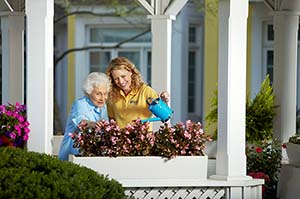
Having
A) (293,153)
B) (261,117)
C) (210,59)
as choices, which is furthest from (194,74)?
(293,153)

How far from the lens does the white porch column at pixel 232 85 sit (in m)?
10.0

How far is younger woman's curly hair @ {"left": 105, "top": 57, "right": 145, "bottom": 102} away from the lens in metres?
10.9

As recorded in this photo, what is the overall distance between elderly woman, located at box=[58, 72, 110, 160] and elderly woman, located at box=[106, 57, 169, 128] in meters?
0.52

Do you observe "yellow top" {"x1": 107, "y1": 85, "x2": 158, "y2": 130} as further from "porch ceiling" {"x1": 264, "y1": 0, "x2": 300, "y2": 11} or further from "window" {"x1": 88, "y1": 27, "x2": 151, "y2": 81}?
"window" {"x1": 88, "y1": 27, "x2": 151, "y2": 81}

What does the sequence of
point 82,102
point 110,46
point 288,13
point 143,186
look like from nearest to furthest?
point 143,186, point 82,102, point 288,13, point 110,46

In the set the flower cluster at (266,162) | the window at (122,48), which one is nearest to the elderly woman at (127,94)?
the flower cluster at (266,162)

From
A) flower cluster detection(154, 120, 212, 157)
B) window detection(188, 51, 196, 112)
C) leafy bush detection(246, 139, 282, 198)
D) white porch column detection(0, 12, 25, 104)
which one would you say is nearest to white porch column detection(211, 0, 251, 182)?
flower cluster detection(154, 120, 212, 157)

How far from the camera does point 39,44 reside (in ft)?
32.0

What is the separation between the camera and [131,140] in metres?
9.77

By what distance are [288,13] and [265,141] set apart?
77.0 inches

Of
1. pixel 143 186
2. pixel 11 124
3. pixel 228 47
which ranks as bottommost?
pixel 143 186

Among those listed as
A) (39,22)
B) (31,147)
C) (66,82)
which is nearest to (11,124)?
(31,147)

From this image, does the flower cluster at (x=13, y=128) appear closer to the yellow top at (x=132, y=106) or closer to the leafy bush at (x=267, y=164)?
the yellow top at (x=132, y=106)

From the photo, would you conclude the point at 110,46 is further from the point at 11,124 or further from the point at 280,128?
the point at 11,124
